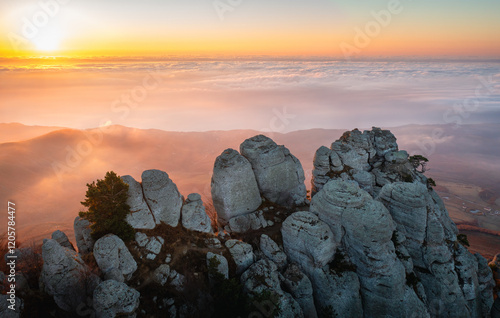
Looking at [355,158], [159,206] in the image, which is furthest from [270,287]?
[355,158]

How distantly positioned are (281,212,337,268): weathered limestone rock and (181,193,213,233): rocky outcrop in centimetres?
990

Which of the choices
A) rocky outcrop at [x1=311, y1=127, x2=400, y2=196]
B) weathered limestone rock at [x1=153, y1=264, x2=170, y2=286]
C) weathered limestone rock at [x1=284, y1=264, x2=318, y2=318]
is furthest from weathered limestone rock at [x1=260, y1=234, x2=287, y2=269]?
rocky outcrop at [x1=311, y1=127, x2=400, y2=196]

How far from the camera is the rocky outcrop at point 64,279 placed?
1895cm

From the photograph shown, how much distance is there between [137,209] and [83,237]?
6691 mm

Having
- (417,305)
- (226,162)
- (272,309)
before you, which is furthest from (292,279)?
(226,162)

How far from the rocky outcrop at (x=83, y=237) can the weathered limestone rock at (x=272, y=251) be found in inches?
732

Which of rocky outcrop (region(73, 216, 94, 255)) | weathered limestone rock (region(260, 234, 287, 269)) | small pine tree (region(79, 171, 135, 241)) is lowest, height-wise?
weathered limestone rock (region(260, 234, 287, 269))

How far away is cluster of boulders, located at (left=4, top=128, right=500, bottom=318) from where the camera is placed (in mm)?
21109

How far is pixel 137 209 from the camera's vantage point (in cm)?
2559

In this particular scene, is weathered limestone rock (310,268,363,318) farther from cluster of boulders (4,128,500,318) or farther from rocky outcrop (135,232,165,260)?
rocky outcrop (135,232,165,260)

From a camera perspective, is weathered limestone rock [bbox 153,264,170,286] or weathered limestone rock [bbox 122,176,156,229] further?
weathered limestone rock [bbox 122,176,156,229]

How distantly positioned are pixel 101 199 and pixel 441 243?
40694 millimetres

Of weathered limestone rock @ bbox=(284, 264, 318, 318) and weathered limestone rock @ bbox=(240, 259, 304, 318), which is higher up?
weathered limestone rock @ bbox=(240, 259, 304, 318)

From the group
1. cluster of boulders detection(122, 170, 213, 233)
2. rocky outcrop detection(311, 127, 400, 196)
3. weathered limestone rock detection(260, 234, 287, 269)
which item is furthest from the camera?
rocky outcrop detection(311, 127, 400, 196)
